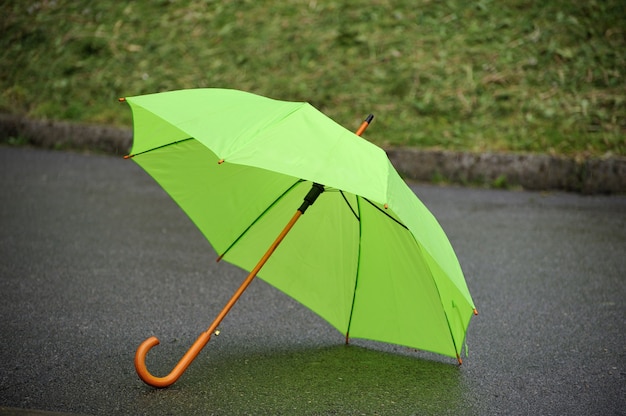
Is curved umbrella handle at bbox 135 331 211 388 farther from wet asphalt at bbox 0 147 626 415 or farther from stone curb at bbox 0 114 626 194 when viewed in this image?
stone curb at bbox 0 114 626 194

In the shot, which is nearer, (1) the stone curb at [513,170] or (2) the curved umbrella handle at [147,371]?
(2) the curved umbrella handle at [147,371]

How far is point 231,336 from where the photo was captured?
135 inches

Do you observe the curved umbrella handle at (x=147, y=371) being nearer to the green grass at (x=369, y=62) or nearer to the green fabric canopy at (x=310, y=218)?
the green fabric canopy at (x=310, y=218)

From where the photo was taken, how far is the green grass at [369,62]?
7.52m

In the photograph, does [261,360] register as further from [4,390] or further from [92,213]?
[92,213]

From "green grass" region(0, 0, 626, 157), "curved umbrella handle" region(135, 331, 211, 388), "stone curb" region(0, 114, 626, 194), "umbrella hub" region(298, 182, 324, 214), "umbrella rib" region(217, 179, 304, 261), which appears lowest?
"stone curb" region(0, 114, 626, 194)

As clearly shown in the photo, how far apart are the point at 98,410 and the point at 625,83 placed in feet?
22.3

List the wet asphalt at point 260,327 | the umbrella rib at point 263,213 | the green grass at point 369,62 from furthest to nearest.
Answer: the green grass at point 369,62 < the umbrella rib at point 263,213 < the wet asphalt at point 260,327

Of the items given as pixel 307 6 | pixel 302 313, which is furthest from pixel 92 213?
pixel 307 6

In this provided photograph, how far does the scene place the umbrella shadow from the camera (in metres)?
2.74

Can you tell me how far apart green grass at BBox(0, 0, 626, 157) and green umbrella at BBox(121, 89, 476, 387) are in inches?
167

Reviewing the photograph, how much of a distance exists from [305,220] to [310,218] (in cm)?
3

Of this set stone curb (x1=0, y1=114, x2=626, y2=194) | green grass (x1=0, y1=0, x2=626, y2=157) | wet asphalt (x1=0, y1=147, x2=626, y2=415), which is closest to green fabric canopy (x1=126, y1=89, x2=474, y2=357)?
wet asphalt (x1=0, y1=147, x2=626, y2=415)

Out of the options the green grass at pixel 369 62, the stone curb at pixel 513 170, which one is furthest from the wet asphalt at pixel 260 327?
the green grass at pixel 369 62
